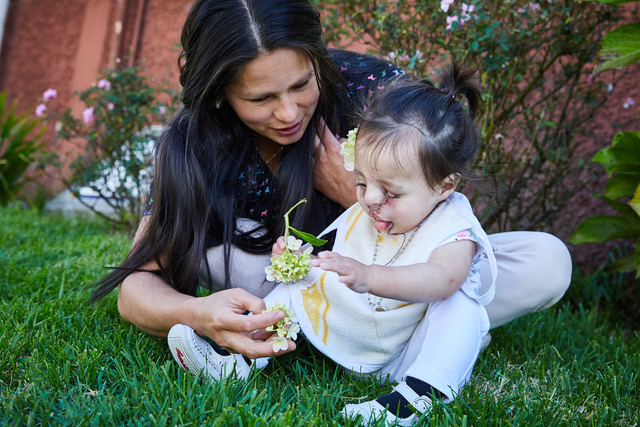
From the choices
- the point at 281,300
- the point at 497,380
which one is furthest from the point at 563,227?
the point at 281,300

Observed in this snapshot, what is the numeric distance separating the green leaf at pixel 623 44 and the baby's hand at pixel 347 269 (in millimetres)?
1413

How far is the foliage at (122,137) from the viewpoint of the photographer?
3.71 metres

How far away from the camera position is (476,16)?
2.41 metres

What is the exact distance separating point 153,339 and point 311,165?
0.75 m

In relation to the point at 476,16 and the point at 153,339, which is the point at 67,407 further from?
the point at 476,16

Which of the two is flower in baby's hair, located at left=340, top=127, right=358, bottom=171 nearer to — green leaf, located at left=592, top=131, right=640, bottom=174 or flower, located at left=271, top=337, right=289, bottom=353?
flower, located at left=271, top=337, right=289, bottom=353

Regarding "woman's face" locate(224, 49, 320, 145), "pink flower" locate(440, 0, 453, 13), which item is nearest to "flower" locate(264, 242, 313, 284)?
"woman's face" locate(224, 49, 320, 145)

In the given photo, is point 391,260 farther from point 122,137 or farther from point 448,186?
point 122,137

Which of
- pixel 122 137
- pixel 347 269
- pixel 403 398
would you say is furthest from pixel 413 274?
pixel 122 137

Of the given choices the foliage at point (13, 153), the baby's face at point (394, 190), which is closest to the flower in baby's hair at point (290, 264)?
the baby's face at point (394, 190)

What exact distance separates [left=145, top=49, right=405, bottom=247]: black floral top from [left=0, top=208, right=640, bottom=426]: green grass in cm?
47

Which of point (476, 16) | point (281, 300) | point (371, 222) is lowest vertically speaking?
point (281, 300)

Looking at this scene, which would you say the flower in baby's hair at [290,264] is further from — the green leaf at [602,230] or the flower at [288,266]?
the green leaf at [602,230]

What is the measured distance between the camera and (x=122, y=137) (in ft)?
12.4
